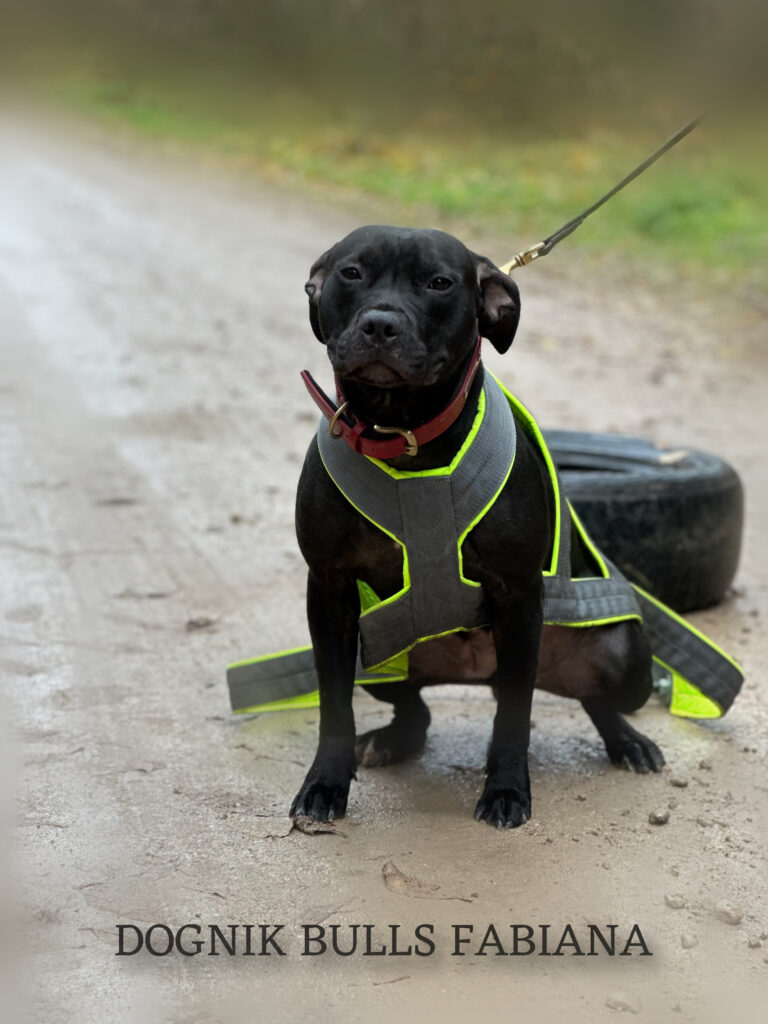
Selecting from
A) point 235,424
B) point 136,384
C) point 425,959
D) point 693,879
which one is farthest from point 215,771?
point 136,384

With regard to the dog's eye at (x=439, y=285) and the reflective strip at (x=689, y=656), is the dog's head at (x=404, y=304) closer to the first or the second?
the dog's eye at (x=439, y=285)

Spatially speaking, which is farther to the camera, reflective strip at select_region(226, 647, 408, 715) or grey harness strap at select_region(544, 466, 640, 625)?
reflective strip at select_region(226, 647, 408, 715)

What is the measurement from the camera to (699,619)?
14.9 ft

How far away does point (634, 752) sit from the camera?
3.22m

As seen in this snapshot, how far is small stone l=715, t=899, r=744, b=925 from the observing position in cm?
243

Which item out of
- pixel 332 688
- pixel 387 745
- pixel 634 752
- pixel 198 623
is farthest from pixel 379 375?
pixel 198 623

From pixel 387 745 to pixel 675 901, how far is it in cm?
102

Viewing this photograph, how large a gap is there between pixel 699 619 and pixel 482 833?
1993 millimetres

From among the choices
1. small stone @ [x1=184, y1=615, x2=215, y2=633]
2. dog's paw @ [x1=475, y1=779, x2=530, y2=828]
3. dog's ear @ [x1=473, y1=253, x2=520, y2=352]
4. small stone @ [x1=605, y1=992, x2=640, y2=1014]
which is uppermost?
dog's ear @ [x1=473, y1=253, x2=520, y2=352]

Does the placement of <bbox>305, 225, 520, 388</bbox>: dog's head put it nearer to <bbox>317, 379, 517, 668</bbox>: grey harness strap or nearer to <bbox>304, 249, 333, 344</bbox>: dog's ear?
<bbox>304, 249, 333, 344</bbox>: dog's ear

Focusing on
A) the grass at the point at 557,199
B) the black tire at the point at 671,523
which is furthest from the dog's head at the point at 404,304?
the grass at the point at 557,199

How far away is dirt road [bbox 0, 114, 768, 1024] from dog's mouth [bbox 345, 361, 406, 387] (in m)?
1.06

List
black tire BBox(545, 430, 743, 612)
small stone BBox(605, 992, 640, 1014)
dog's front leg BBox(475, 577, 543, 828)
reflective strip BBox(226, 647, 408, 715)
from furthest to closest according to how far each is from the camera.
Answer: black tire BBox(545, 430, 743, 612)
reflective strip BBox(226, 647, 408, 715)
dog's front leg BBox(475, 577, 543, 828)
small stone BBox(605, 992, 640, 1014)

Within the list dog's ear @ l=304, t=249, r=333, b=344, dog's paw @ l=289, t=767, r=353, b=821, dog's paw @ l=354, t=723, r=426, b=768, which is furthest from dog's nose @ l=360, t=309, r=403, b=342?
dog's paw @ l=354, t=723, r=426, b=768
